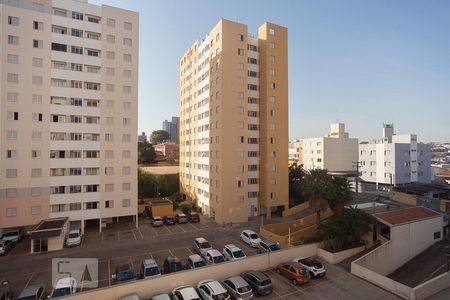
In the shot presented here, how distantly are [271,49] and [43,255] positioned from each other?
48.3 m

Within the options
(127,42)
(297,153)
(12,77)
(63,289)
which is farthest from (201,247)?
(297,153)

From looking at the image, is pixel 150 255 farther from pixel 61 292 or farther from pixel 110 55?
pixel 110 55

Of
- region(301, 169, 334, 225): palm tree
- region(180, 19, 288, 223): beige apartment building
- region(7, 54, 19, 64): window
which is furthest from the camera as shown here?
region(180, 19, 288, 223): beige apartment building

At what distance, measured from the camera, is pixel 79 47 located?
42.6m

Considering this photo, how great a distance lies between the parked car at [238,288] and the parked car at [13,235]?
3249cm

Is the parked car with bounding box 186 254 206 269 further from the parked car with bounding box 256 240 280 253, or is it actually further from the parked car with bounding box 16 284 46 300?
the parked car with bounding box 16 284 46 300

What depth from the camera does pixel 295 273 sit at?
2391 cm

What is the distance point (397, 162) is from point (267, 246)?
73.9 meters

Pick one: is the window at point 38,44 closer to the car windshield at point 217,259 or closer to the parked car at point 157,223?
the parked car at point 157,223

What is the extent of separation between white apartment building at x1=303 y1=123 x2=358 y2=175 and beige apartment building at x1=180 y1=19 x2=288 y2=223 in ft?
198

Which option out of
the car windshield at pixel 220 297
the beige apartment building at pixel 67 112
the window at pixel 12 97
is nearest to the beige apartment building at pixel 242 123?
the beige apartment building at pixel 67 112

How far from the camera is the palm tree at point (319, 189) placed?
3594 cm

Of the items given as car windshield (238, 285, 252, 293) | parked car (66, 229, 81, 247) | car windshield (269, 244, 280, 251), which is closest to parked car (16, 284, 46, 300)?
parked car (66, 229, 81, 247)

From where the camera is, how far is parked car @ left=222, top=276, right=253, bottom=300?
2047cm
